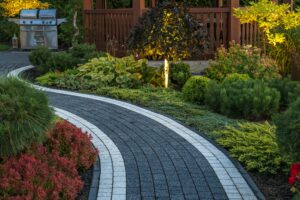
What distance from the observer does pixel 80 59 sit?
1245cm

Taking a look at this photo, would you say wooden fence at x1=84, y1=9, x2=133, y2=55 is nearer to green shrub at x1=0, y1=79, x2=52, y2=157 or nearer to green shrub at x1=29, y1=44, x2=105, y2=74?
green shrub at x1=29, y1=44, x2=105, y2=74

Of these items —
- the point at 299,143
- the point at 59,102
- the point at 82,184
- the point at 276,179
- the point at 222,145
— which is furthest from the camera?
the point at 59,102

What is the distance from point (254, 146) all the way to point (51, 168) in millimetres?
2496

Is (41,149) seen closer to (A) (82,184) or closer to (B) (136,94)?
(A) (82,184)

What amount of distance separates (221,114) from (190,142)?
1970 millimetres

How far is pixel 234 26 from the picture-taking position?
12.6 meters

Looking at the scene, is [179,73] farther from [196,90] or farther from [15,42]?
[15,42]

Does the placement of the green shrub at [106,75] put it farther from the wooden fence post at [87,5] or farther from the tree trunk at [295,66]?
the tree trunk at [295,66]

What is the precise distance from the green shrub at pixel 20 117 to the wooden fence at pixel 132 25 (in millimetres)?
7196

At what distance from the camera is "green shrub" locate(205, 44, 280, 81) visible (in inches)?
423

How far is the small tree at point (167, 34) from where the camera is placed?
1049cm

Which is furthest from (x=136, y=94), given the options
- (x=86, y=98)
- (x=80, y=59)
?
(x=80, y=59)

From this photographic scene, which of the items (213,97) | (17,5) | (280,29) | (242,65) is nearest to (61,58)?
(242,65)

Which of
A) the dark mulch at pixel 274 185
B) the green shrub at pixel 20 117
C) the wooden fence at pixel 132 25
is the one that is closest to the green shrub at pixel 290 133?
the dark mulch at pixel 274 185
